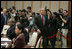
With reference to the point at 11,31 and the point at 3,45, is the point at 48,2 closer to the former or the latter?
the point at 11,31

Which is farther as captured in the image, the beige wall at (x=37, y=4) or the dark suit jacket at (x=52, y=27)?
the beige wall at (x=37, y=4)

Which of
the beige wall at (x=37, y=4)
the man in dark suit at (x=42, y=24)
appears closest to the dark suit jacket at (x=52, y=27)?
the man in dark suit at (x=42, y=24)

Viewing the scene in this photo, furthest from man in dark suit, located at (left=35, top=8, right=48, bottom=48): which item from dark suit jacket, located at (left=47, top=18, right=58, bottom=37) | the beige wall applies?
the beige wall

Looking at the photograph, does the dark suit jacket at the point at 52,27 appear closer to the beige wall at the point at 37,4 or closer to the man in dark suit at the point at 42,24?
the man in dark suit at the point at 42,24

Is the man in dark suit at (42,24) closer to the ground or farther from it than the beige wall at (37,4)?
closer to the ground

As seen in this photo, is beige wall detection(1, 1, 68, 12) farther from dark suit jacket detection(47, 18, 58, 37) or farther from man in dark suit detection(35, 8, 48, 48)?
man in dark suit detection(35, 8, 48, 48)

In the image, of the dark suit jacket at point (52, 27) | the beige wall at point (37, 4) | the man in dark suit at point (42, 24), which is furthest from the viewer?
the beige wall at point (37, 4)

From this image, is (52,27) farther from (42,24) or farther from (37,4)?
(37,4)

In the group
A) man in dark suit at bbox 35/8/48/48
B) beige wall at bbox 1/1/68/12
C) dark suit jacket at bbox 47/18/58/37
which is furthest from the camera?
beige wall at bbox 1/1/68/12

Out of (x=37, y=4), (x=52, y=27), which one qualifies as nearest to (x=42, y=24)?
(x=52, y=27)

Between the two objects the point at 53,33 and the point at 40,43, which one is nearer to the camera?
the point at 40,43

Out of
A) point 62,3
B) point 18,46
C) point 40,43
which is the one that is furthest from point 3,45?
point 62,3

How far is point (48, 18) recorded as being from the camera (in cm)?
812

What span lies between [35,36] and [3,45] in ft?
7.30
